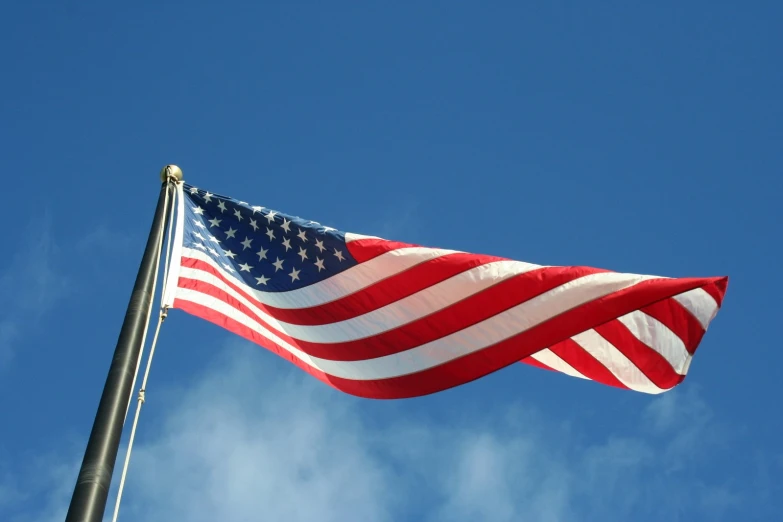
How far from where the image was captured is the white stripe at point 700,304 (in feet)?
36.1

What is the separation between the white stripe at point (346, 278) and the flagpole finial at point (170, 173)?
44.2 inches

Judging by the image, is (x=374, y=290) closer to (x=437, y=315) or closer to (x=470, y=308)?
(x=437, y=315)

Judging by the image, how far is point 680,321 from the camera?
37.4 ft

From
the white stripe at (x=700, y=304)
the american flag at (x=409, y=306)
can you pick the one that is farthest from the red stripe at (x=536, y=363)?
the white stripe at (x=700, y=304)

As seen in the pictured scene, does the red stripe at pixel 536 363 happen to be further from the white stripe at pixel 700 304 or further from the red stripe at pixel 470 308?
the white stripe at pixel 700 304

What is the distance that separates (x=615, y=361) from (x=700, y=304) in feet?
4.70

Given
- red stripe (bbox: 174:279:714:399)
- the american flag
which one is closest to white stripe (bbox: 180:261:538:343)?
the american flag

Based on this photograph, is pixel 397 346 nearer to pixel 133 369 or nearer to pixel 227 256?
pixel 227 256

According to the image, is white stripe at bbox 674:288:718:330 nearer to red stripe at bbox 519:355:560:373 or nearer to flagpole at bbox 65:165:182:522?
red stripe at bbox 519:355:560:373

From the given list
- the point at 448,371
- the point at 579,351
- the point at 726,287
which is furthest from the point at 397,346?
the point at 726,287

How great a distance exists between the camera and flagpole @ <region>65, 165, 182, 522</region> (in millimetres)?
7387

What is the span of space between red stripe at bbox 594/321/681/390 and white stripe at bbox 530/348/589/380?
2.10 feet

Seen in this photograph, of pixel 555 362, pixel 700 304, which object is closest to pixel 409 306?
pixel 555 362

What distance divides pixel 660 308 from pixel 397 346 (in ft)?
10.7
